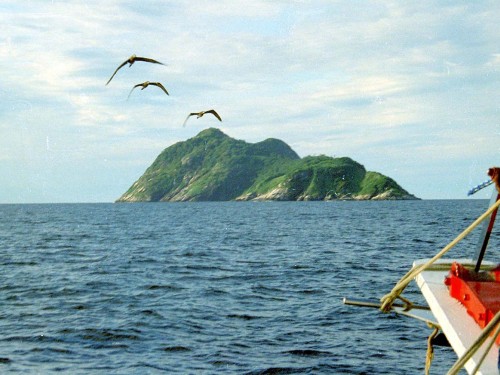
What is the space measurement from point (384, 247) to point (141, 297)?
86.8ft

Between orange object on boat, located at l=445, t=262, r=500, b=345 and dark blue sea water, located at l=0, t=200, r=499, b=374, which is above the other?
orange object on boat, located at l=445, t=262, r=500, b=345

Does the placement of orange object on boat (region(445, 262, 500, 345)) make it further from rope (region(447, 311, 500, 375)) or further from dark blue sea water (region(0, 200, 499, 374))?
dark blue sea water (region(0, 200, 499, 374))

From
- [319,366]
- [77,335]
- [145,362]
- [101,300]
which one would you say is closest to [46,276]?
[101,300]

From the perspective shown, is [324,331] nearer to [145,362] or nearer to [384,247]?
[145,362]

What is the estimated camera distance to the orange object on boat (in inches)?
287

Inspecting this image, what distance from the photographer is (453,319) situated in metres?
7.88

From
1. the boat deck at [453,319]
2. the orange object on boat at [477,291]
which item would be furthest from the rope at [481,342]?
the orange object on boat at [477,291]

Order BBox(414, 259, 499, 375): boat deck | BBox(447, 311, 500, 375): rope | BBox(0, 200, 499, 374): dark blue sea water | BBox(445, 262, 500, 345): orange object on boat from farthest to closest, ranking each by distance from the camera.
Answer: BBox(0, 200, 499, 374): dark blue sea water
BBox(445, 262, 500, 345): orange object on boat
BBox(414, 259, 499, 375): boat deck
BBox(447, 311, 500, 375): rope

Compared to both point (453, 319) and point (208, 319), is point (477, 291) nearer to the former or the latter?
point (453, 319)

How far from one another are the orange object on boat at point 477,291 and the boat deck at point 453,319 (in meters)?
0.11

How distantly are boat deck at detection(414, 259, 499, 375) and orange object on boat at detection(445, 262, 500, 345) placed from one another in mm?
106

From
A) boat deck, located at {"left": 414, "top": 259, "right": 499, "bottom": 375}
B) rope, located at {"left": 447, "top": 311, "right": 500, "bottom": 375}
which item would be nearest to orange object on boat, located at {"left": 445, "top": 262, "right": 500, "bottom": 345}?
boat deck, located at {"left": 414, "top": 259, "right": 499, "bottom": 375}

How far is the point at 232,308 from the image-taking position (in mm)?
22219

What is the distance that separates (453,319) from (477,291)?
57 cm
